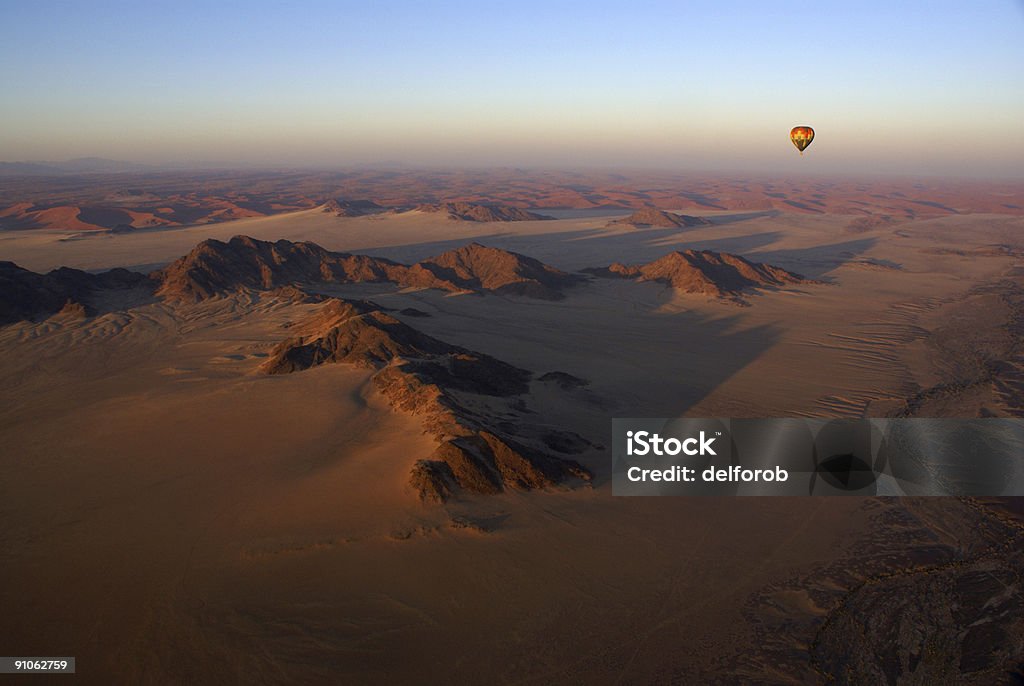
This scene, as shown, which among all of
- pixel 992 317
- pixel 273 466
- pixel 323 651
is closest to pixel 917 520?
pixel 323 651

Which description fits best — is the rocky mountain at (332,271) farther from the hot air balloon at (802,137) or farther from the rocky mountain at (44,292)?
the hot air balloon at (802,137)

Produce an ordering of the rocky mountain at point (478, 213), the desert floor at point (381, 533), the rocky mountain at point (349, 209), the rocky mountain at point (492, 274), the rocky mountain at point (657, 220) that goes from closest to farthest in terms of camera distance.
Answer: the desert floor at point (381, 533), the rocky mountain at point (492, 274), the rocky mountain at point (657, 220), the rocky mountain at point (478, 213), the rocky mountain at point (349, 209)

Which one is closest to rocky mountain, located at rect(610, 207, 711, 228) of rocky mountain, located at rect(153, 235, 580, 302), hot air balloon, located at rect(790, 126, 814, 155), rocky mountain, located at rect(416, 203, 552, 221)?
rocky mountain, located at rect(416, 203, 552, 221)

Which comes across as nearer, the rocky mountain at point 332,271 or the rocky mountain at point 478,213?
the rocky mountain at point 332,271

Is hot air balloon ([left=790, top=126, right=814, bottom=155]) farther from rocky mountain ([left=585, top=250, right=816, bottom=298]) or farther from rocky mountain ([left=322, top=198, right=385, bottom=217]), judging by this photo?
rocky mountain ([left=322, top=198, right=385, bottom=217])

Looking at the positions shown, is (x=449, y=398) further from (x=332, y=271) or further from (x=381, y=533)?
(x=332, y=271)

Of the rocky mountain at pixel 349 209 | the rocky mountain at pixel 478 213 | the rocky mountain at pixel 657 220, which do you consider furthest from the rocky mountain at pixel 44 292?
the rocky mountain at pixel 657 220

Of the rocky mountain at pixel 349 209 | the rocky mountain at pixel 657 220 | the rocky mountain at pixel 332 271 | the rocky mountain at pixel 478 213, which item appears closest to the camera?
the rocky mountain at pixel 332 271

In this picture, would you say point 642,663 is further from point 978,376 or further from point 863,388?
point 978,376
